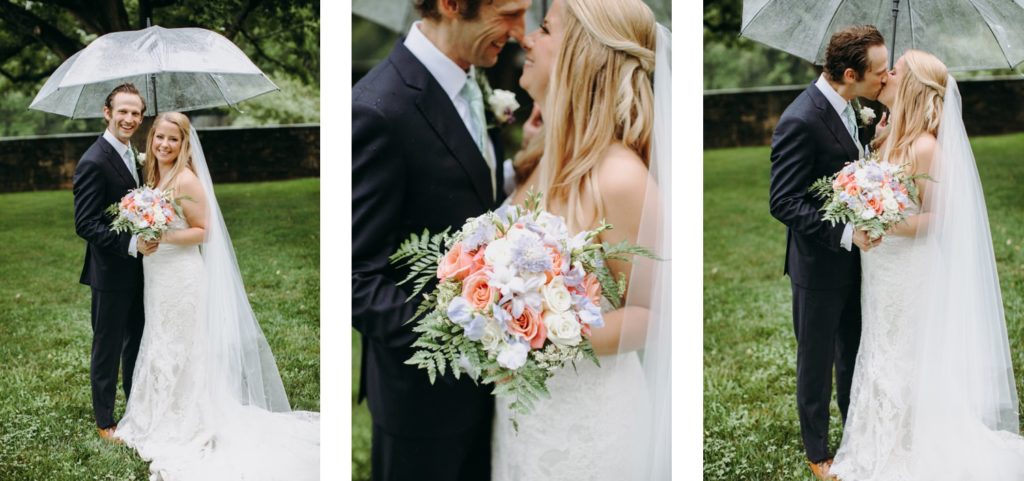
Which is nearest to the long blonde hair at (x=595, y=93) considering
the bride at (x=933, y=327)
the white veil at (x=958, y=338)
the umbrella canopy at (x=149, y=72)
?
the bride at (x=933, y=327)

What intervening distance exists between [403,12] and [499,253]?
105 cm

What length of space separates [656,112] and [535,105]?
0.46 metres

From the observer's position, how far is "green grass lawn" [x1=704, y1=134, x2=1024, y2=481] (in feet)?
12.1

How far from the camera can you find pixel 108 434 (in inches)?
148

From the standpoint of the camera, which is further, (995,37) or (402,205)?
(995,37)

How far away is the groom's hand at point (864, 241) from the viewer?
11.5 ft


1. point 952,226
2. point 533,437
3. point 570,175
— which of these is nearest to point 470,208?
point 570,175

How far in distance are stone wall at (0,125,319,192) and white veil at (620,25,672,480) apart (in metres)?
1.43

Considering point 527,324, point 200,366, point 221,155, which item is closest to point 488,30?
point 527,324

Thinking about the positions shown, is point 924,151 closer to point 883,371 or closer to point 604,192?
point 883,371

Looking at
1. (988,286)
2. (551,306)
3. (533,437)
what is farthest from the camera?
(988,286)

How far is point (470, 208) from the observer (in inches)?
133

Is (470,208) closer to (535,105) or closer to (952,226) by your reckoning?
(535,105)

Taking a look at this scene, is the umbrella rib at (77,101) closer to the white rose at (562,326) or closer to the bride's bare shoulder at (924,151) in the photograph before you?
the white rose at (562,326)
